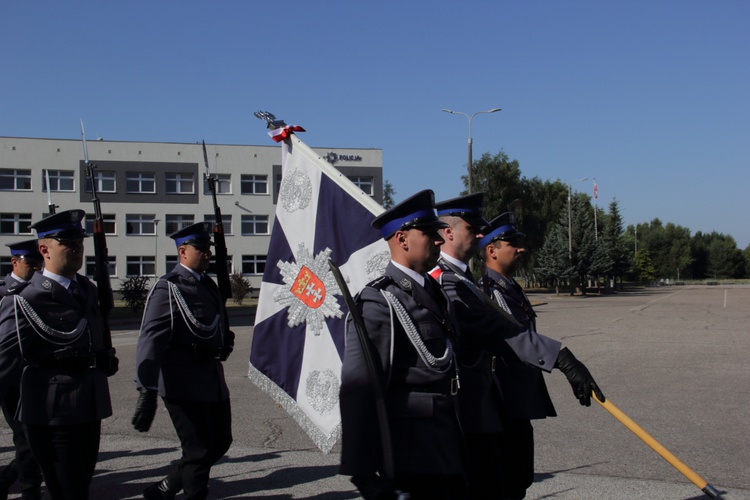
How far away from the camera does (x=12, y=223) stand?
48.1 metres

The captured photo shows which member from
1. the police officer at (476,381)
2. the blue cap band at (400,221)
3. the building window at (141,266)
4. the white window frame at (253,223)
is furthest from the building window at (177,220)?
the blue cap band at (400,221)

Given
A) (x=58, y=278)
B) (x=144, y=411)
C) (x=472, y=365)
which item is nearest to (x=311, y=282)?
(x=144, y=411)

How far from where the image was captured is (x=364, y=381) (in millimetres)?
2596

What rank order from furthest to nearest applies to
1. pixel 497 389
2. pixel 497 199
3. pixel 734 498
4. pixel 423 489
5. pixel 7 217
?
pixel 497 199 → pixel 7 217 → pixel 734 498 → pixel 497 389 → pixel 423 489

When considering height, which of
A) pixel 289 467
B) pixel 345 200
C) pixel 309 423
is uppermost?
pixel 345 200

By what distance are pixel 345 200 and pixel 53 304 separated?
1810 millimetres

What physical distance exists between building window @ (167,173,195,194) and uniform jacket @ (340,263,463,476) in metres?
50.7

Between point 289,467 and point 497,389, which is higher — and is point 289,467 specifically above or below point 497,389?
below

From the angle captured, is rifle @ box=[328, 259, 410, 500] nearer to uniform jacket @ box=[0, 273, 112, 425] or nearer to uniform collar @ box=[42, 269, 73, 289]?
uniform jacket @ box=[0, 273, 112, 425]

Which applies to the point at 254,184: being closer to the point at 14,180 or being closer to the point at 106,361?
the point at 14,180

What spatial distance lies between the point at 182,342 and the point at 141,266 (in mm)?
48128

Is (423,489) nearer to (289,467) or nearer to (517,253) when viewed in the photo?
(517,253)

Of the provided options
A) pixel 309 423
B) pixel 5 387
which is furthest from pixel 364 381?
pixel 5 387

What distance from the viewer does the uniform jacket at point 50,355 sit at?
12.9 feet
